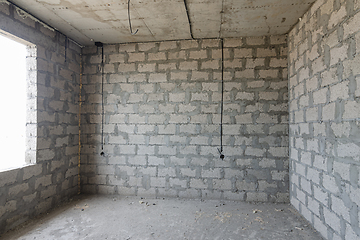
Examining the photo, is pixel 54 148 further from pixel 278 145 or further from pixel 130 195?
pixel 278 145

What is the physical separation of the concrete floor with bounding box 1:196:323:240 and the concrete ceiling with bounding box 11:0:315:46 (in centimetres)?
Answer: 264

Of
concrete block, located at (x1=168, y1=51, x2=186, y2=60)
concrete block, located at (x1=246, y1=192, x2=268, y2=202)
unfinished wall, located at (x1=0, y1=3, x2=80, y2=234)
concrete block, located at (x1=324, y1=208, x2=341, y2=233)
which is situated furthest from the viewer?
concrete block, located at (x1=168, y1=51, x2=186, y2=60)

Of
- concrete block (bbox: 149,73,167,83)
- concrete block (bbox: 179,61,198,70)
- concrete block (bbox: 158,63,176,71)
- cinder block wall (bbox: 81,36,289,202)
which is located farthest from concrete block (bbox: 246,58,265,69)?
concrete block (bbox: 149,73,167,83)

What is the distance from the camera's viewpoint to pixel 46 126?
9.69 feet

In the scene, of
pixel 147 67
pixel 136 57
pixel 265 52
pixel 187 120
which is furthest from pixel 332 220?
pixel 136 57

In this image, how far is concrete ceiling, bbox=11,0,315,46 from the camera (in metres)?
2.47

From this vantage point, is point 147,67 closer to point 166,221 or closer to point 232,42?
point 232,42

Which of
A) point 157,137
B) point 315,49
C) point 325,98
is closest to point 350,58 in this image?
point 325,98

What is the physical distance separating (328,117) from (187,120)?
1.92 metres

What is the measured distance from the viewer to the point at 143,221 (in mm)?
2678

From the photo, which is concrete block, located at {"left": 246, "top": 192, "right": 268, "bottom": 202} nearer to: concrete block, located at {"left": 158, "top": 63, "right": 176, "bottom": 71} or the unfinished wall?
concrete block, located at {"left": 158, "top": 63, "right": 176, "bottom": 71}

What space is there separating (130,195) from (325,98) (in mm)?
3119

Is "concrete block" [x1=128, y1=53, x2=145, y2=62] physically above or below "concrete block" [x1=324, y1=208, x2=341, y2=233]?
above

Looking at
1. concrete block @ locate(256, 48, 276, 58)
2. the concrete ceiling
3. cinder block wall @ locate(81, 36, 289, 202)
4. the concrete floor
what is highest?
the concrete ceiling
